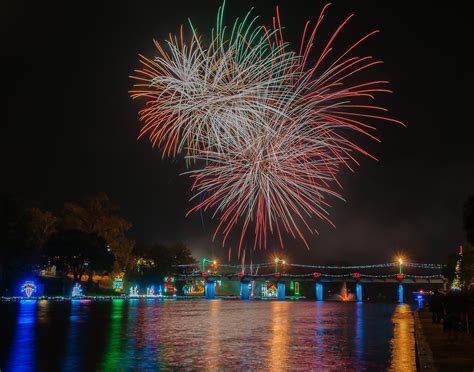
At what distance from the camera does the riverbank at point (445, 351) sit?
45.2 ft

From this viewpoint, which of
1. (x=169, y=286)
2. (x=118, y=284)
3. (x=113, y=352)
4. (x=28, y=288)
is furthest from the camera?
(x=169, y=286)

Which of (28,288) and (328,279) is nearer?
(28,288)

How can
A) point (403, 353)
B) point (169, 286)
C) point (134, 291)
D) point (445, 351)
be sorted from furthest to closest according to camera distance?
point (169, 286) < point (134, 291) < point (403, 353) < point (445, 351)

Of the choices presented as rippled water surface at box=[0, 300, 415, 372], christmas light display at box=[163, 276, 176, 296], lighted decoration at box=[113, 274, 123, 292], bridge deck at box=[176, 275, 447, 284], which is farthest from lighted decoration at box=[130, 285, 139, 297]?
rippled water surface at box=[0, 300, 415, 372]

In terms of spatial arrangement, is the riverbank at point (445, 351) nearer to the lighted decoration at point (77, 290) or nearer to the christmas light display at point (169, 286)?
the lighted decoration at point (77, 290)

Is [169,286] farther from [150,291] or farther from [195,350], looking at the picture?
[195,350]

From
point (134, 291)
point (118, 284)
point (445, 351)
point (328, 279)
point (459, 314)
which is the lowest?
point (134, 291)

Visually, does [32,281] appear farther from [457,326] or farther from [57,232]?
[457,326]

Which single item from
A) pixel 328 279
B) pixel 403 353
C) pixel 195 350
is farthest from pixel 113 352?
pixel 328 279

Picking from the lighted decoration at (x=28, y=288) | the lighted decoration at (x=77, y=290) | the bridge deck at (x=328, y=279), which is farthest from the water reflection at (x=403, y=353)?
the bridge deck at (x=328, y=279)

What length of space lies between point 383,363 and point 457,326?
9123 millimetres

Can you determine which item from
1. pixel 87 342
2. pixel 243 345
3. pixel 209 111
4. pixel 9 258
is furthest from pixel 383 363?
pixel 9 258

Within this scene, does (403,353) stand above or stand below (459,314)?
below

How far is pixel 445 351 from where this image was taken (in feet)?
55.5
